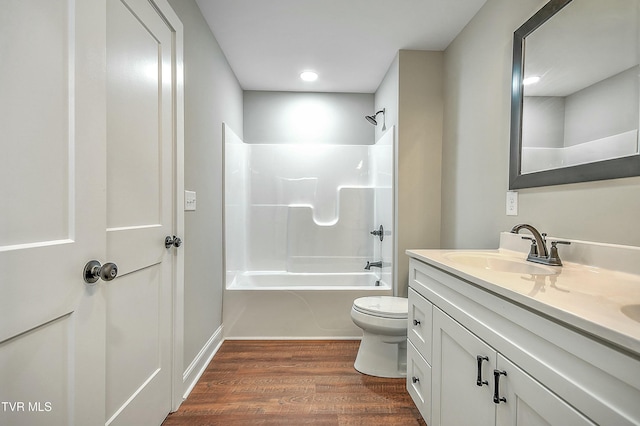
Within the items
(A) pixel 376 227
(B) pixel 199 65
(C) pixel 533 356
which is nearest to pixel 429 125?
(A) pixel 376 227

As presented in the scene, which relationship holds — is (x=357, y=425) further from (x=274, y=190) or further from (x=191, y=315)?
(x=274, y=190)

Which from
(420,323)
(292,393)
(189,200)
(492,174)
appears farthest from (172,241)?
(492,174)

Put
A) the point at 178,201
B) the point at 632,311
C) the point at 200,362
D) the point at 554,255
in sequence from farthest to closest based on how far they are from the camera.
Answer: the point at 200,362
the point at 178,201
the point at 554,255
the point at 632,311

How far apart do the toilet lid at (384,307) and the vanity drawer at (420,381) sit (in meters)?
0.30

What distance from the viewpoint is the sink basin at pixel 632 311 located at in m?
0.70

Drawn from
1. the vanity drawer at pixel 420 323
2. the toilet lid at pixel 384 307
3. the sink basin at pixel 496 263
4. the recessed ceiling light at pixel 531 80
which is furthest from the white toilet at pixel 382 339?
the recessed ceiling light at pixel 531 80

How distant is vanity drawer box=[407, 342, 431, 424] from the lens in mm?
1400

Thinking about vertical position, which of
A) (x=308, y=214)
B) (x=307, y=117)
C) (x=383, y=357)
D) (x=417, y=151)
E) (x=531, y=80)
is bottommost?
(x=383, y=357)

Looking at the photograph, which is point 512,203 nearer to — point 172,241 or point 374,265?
point 374,265

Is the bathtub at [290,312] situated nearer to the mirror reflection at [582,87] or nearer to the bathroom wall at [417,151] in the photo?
the bathroom wall at [417,151]

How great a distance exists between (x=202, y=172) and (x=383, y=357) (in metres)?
1.74

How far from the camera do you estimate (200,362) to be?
2.00 metres

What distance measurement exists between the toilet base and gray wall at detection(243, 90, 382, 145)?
2.22 metres

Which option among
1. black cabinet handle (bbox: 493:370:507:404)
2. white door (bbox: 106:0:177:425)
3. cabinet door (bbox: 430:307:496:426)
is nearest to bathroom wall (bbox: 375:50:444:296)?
cabinet door (bbox: 430:307:496:426)
